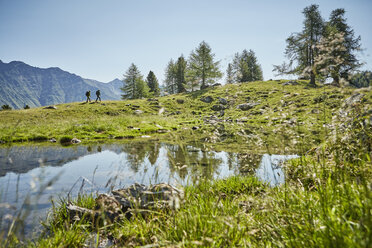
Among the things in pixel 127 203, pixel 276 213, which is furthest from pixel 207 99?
pixel 276 213

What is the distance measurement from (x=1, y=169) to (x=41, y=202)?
15.3ft

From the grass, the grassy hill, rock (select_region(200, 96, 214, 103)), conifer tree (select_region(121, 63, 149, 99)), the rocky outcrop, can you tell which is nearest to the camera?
the grass

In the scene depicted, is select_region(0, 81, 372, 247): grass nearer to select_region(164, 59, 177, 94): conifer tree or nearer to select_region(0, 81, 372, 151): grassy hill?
select_region(0, 81, 372, 151): grassy hill

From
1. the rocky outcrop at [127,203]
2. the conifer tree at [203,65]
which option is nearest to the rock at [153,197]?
the rocky outcrop at [127,203]

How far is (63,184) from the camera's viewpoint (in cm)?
657

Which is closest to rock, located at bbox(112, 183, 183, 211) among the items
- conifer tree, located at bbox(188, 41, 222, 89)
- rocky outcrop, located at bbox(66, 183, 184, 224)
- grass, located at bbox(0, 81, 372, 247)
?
rocky outcrop, located at bbox(66, 183, 184, 224)

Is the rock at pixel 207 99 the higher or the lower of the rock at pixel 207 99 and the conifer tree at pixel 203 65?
the lower

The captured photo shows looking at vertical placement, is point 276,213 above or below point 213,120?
below

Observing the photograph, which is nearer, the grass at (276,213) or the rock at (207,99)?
the grass at (276,213)

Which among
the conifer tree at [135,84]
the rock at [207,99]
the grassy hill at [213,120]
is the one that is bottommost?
the grassy hill at [213,120]

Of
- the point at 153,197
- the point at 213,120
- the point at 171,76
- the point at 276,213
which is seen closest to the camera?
the point at 276,213

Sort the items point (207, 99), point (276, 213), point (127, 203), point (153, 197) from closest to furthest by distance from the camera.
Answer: point (276, 213) → point (153, 197) → point (127, 203) → point (207, 99)

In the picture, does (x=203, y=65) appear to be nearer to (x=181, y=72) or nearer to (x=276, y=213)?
(x=181, y=72)

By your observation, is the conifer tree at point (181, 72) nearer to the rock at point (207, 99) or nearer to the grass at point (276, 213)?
the rock at point (207, 99)
